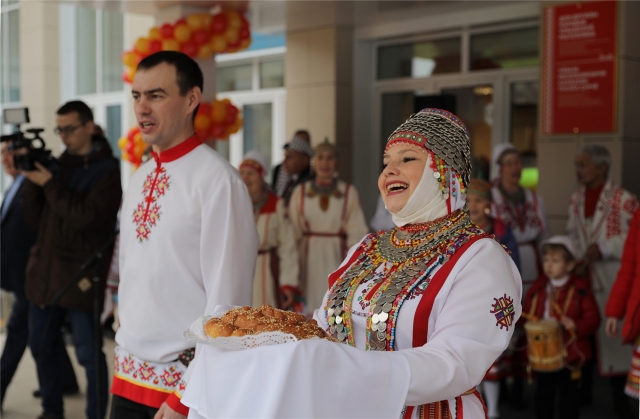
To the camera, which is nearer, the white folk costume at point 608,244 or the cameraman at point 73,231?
the cameraman at point 73,231

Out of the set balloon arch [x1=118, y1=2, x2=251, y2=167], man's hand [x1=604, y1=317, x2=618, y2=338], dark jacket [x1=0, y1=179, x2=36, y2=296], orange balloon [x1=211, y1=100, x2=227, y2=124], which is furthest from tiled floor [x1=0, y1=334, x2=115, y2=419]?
man's hand [x1=604, y1=317, x2=618, y2=338]

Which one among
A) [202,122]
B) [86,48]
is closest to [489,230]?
[202,122]

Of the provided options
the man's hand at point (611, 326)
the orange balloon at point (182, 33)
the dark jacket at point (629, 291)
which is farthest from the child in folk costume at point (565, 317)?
the orange balloon at point (182, 33)

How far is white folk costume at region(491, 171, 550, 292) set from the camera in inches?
213

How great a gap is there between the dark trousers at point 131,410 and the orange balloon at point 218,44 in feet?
15.9

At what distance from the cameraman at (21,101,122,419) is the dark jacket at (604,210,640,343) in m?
2.74

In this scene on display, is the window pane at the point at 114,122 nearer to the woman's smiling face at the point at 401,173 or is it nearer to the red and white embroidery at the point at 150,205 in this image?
the red and white embroidery at the point at 150,205

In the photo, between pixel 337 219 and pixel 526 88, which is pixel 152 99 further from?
pixel 526 88

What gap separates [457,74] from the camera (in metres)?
8.24

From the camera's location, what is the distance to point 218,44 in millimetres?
6973

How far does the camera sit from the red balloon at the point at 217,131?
6.85 m

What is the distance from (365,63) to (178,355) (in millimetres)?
7031

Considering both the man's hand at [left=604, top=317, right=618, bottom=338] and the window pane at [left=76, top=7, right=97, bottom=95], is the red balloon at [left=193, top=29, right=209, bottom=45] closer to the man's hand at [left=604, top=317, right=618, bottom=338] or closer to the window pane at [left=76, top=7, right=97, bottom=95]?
the man's hand at [left=604, top=317, right=618, bottom=338]

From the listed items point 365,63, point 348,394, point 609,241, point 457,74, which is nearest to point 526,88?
point 457,74
